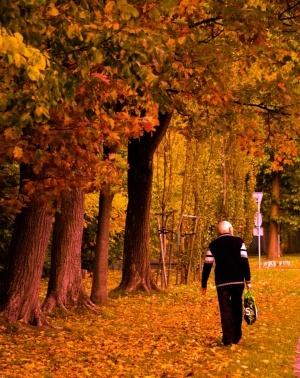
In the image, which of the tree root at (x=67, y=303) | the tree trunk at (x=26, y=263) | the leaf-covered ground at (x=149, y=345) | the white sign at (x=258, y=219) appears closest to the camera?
the leaf-covered ground at (x=149, y=345)

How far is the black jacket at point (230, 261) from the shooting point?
1163 centimetres

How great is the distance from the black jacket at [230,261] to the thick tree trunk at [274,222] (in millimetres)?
35885

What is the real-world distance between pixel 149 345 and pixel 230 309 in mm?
1353

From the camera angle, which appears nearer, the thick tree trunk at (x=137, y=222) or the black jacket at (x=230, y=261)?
the black jacket at (x=230, y=261)

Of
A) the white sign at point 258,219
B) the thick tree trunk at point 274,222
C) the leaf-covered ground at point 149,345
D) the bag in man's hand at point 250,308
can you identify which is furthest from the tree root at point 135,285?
the thick tree trunk at point 274,222

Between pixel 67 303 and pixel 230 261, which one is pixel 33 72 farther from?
pixel 67 303

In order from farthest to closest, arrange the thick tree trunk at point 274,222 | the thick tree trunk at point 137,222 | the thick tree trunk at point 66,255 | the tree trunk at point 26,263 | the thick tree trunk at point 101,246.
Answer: the thick tree trunk at point 274,222 → the thick tree trunk at point 137,222 → the thick tree trunk at point 101,246 → the thick tree trunk at point 66,255 → the tree trunk at point 26,263

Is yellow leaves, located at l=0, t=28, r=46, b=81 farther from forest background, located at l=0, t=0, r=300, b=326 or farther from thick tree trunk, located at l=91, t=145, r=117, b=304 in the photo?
thick tree trunk, located at l=91, t=145, r=117, b=304

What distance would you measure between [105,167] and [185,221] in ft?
56.7

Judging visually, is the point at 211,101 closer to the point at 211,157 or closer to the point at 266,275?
the point at 211,157

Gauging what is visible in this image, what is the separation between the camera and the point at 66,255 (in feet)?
52.1

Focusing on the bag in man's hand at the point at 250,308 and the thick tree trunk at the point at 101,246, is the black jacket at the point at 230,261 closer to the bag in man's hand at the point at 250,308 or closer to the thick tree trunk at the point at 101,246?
the bag in man's hand at the point at 250,308

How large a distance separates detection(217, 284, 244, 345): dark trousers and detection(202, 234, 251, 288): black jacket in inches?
4.0

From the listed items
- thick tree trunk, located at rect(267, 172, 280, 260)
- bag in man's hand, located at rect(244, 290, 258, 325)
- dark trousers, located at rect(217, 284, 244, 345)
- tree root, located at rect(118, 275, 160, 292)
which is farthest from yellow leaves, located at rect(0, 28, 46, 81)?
thick tree trunk, located at rect(267, 172, 280, 260)
